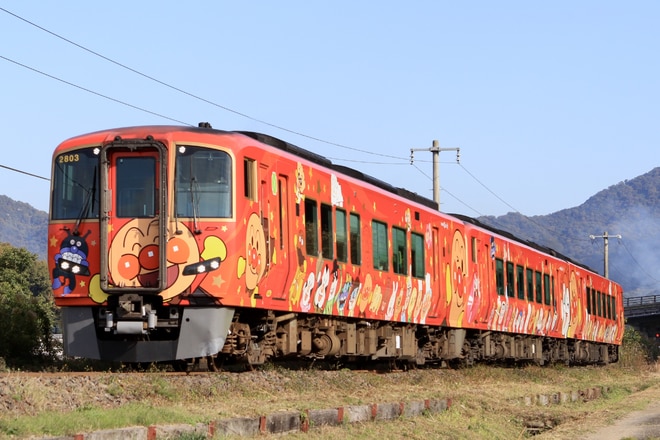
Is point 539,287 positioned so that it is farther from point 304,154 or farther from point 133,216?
point 133,216

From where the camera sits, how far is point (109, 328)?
1502 cm

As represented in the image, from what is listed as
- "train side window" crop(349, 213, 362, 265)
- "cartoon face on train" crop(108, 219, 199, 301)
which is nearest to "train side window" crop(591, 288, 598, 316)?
"train side window" crop(349, 213, 362, 265)

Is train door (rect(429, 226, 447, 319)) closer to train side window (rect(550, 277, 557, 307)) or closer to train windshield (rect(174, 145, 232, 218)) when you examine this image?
train windshield (rect(174, 145, 232, 218))

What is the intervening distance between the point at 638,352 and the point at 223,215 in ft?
156

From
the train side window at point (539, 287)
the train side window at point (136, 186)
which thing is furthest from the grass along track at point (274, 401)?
the train side window at point (539, 287)

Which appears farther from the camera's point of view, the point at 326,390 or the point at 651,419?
the point at 651,419

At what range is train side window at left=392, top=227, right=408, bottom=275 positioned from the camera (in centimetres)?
2197

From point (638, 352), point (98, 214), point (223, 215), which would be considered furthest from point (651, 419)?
point (638, 352)

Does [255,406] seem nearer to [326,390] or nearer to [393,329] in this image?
[326,390]

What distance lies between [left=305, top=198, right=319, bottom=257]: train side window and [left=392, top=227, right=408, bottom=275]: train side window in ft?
12.9

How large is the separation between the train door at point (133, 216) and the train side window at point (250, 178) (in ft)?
3.79

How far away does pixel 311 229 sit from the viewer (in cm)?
1805

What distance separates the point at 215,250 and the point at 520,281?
18709 millimetres

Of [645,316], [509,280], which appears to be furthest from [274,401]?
[645,316]
